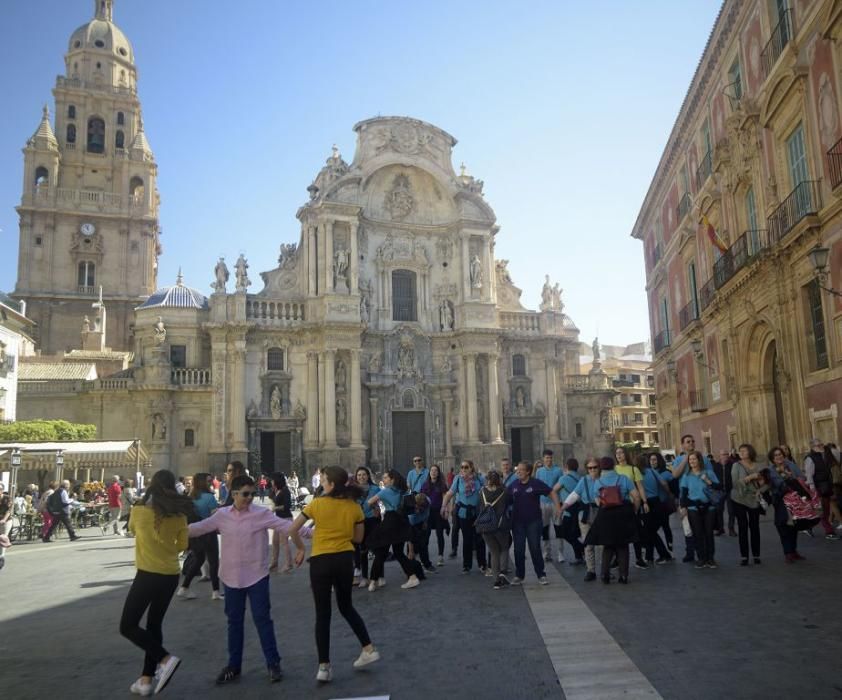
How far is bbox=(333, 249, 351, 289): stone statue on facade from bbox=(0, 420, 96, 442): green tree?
13304 millimetres

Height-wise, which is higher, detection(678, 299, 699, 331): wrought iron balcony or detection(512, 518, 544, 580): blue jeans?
detection(678, 299, 699, 331): wrought iron balcony

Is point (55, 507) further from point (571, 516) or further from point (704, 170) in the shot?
point (704, 170)

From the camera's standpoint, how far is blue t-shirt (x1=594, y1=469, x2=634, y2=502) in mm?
9688

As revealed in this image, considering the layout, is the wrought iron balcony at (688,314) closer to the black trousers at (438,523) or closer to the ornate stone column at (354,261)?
the ornate stone column at (354,261)

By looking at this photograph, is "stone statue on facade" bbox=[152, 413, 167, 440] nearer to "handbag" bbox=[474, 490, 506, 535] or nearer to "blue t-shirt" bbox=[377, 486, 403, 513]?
"blue t-shirt" bbox=[377, 486, 403, 513]

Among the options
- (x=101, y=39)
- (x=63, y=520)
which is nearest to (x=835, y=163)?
(x=63, y=520)

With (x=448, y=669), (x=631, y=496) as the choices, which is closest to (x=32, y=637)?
(x=448, y=669)

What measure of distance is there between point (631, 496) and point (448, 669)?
4687 millimetres

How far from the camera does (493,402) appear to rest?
118ft

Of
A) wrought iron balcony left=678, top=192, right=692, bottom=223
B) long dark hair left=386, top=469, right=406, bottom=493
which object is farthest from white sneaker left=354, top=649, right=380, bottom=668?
wrought iron balcony left=678, top=192, right=692, bottom=223

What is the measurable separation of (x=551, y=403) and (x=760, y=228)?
20.2 metres

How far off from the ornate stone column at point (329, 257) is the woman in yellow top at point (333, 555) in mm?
28400

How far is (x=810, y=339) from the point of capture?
54.1ft

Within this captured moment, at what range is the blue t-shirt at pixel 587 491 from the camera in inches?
400
